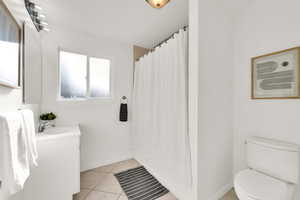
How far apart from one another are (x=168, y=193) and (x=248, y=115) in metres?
1.47

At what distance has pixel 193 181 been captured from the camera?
132 cm

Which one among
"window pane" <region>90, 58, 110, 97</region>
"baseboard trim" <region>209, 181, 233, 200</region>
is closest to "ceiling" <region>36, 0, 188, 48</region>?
"window pane" <region>90, 58, 110, 97</region>

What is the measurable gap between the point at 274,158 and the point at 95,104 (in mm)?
2525

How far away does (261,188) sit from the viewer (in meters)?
1.11

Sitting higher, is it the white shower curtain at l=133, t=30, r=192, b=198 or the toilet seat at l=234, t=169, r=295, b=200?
the white shower curtain at l=133, t=30, r=192, b=198

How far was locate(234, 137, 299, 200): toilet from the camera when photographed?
107 cm

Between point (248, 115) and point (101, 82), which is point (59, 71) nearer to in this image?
point (101, 82)

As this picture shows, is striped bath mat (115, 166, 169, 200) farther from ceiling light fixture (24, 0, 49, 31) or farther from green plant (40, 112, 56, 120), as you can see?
ceiling light fixture (24, 0, 49, 31)

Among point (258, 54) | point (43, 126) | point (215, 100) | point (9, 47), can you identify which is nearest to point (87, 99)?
point (43, 126)

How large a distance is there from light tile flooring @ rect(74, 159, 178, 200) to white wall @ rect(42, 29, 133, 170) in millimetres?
173

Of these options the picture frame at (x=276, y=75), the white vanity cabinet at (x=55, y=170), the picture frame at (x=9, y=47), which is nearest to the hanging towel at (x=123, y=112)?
the white vanity cabinet at (x=55, y=170)

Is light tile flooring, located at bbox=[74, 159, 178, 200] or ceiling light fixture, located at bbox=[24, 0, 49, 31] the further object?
light tile flooring, located at bbox=[74, 159, 178, 200]

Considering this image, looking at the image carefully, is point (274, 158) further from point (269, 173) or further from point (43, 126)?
point (43, 126)

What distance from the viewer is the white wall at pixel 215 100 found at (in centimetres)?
131
